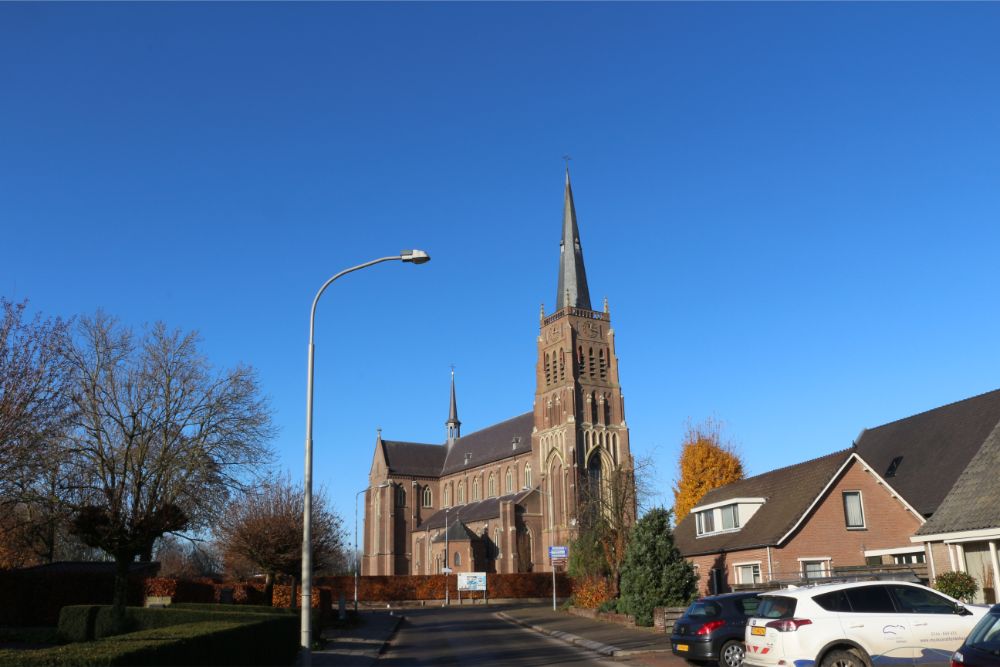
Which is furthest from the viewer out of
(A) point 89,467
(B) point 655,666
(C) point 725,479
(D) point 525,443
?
(D) point 525,443

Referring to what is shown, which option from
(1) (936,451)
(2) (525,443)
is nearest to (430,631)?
(1) (936,451)

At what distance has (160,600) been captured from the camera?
1362 inches

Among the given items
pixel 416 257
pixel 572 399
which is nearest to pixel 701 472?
pixel 572 399

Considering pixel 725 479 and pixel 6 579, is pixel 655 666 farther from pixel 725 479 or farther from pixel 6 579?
pixel 725 479

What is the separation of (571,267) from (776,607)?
236ft

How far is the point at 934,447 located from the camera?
3788 cm

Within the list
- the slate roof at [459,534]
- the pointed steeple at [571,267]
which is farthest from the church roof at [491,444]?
the pointed steeple at [571,267]

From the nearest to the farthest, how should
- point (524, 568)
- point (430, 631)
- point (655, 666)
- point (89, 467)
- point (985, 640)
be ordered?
point (985, 640)
point (655, 666)
point (89, 467)
point (430, 631)
point (524, 568)

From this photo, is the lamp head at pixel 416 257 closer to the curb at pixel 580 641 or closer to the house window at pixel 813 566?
the curb at pixel 580 641

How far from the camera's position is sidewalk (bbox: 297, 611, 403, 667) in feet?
75.0

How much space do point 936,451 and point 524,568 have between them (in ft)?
157

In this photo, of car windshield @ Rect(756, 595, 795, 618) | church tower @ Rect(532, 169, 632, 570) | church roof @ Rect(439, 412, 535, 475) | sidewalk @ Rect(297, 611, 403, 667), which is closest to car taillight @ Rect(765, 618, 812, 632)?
car windshield @ Rect(756, 595, 795, 618)

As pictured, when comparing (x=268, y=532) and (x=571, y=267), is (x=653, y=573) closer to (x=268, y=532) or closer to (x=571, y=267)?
(x=268, y=532)

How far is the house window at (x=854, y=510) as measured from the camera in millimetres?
32531
